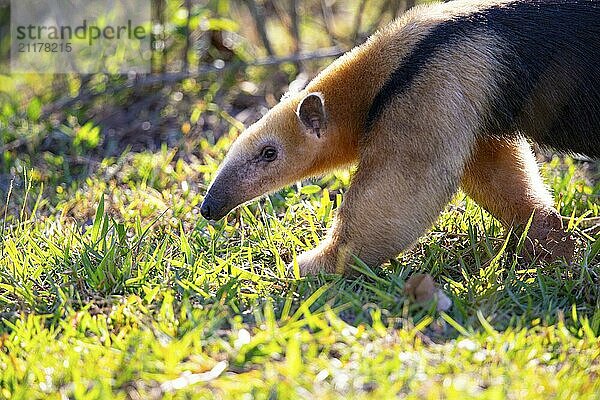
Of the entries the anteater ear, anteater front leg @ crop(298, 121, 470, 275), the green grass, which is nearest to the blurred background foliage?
the green grass

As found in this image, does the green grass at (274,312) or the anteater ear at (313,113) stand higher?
the anteater ear at (313,113)

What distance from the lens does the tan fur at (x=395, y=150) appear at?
15.8 ft

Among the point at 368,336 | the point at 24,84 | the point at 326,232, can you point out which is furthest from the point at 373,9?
the point at 368,336

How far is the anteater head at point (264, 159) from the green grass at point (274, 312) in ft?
0.80

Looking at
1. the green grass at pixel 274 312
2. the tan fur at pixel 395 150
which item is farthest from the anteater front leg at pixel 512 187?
the green grass at pixel 274 312

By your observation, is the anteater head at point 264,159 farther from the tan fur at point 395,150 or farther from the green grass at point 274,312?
the green grass at point 274,312

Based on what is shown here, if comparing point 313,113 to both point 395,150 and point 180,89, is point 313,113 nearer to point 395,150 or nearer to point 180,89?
point 395,150

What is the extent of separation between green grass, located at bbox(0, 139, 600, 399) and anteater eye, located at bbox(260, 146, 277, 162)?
43cm

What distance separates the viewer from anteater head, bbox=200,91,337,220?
531 centimetres

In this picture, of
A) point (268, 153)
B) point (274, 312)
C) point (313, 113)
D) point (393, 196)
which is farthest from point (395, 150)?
point (274, 312)

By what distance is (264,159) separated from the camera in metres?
5.34

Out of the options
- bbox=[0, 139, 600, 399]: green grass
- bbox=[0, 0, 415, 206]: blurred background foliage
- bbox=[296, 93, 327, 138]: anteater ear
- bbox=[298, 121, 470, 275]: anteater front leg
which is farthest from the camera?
bbox=[0, 0, 415, 206]: blurred background foliage

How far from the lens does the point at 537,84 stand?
195 inches

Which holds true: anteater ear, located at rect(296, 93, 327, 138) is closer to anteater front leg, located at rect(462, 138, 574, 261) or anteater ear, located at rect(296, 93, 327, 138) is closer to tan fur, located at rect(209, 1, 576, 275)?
tan fur, located at rect(209, 1, 576, 275)
